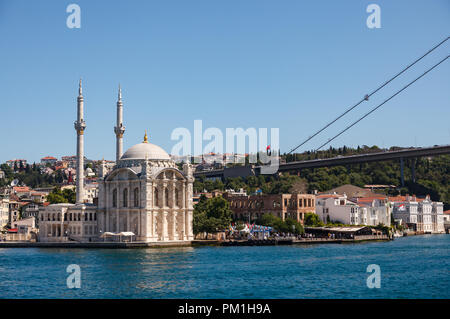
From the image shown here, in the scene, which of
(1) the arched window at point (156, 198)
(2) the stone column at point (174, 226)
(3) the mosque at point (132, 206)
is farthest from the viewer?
(2) the stone column at point (174, 226)

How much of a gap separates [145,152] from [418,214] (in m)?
42.4

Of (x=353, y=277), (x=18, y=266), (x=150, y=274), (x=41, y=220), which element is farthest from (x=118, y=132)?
(x=353, y=277)

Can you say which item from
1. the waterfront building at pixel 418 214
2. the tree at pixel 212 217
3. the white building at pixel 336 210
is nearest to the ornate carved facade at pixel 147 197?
the tree at pixel 212 217

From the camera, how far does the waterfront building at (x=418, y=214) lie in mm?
85000

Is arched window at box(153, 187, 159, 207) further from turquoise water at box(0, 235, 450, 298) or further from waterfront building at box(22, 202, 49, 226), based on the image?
waterfront building at box(22, 202, 49, 226)

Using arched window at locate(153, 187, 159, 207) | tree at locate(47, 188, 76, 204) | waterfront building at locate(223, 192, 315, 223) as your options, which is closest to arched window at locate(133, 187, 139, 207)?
arched window at locate(153, 187, 159, 207)

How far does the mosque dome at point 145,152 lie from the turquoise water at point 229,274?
1090 cm

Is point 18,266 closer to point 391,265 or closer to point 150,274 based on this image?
point 150,274

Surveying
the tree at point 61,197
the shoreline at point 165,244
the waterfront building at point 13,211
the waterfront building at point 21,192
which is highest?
the waterfront building at point 21,192

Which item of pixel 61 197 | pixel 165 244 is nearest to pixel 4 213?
pixel 61 197

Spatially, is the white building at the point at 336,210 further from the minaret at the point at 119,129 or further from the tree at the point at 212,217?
the minaret at the point at 119,129

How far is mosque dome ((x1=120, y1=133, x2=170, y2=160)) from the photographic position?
2217 inches
